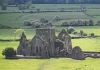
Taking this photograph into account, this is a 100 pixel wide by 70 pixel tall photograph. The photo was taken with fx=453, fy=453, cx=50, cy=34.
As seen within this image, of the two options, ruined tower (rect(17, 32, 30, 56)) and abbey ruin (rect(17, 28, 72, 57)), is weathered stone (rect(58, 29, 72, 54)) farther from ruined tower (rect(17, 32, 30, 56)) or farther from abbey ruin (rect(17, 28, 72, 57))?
ruined tower (rect(17, 32, 30, 56))

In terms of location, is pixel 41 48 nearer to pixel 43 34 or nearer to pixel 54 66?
pixel 43 34

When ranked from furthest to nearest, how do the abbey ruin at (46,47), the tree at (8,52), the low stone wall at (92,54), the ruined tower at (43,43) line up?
1. the ruined tower at (43,43)
2. the abbey ruin at (46,47)
3. the low stone wall at (92,54)
4. the tree at (8,52)

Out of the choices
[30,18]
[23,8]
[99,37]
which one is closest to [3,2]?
[23,8]

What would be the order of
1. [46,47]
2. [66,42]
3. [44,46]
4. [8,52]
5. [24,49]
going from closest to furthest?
[8,52] → [46,47] → [44,46] → [24,49] → [66,42]

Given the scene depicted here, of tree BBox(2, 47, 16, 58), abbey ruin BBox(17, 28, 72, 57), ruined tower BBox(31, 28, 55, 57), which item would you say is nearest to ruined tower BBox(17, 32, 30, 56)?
abbey ruin BBox(17, 28, 72, 57)

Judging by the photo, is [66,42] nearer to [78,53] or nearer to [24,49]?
[78,53]

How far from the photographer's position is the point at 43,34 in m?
68.7

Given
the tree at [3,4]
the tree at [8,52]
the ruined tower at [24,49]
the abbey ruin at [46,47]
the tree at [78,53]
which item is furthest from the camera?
the tree at [3,4]

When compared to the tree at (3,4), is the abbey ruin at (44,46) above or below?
below

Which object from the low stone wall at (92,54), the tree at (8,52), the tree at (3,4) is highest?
the tree at (3,4)

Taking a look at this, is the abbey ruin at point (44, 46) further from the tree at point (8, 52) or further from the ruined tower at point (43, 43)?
the tree at point (8, 52)

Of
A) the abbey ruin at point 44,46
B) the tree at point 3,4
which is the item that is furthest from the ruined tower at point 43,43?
the tree at point 3,4

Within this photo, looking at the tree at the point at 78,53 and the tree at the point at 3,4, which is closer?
the tree at the point at 78,53

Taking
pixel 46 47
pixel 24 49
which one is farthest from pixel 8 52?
pixel 46 47
